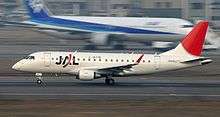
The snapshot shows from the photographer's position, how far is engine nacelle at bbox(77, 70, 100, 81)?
160 ft

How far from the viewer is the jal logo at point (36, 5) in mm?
101250

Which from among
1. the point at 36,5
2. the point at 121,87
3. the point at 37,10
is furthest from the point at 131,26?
the point at 121,87

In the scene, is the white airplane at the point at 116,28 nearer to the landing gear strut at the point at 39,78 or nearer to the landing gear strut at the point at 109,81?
the landing gear strut at the point at 109,81

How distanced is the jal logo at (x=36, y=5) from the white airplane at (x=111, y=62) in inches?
2010

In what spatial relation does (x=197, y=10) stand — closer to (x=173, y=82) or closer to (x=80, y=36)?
(x=80, y=36)

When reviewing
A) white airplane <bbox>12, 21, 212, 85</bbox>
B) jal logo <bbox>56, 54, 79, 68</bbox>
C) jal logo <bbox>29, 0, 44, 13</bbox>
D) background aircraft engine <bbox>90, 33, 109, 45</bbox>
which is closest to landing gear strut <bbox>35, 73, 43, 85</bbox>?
white airplane <bbox>12, 21, 212, 85</bbox>

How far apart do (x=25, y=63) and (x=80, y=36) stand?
50336mm

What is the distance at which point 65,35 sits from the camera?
100750mm

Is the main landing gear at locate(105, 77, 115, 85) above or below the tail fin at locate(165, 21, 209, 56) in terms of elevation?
below

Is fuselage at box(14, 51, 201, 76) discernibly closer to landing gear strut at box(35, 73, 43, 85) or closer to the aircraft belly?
landing gear strut at box(35, 73, 43, 85)

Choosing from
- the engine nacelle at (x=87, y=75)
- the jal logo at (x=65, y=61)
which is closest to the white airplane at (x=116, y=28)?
the jal logo at (x=65, y=61)

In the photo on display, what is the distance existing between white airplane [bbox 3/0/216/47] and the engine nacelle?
4759 centimetres

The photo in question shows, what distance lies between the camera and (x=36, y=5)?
102062 mm

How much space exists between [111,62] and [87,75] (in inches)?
112
